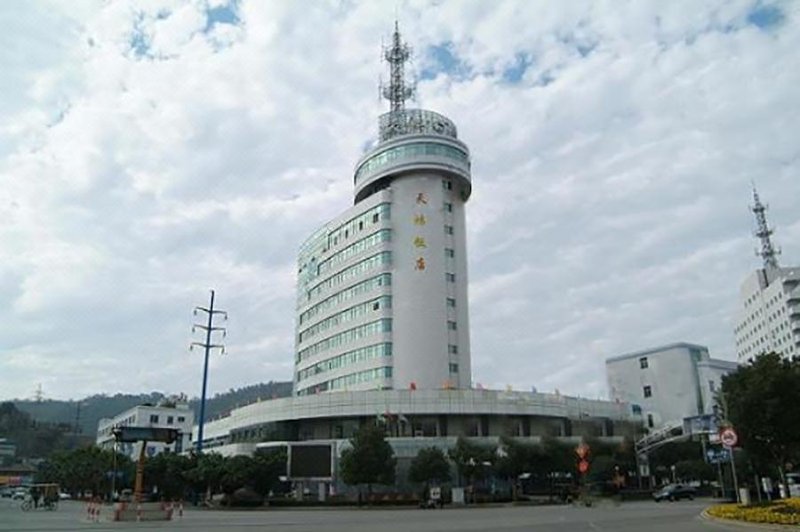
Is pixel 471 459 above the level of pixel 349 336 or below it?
below

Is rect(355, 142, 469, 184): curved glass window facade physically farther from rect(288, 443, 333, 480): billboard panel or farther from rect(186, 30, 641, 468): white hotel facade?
rect(288, 443, 333, 480): billboard panel

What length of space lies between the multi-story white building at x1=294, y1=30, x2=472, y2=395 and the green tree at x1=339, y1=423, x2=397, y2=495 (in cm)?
1624

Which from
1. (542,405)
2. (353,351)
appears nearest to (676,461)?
(542,405)

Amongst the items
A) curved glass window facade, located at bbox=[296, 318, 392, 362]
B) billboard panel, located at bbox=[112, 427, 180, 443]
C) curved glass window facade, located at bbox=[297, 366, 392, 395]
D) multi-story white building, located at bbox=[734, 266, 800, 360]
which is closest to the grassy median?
billboard panel, located at bbox=[112, 427, 180, 443]

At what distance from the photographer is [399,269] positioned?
3071 inches

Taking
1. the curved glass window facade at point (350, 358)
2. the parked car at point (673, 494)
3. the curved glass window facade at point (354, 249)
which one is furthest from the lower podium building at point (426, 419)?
the curved glass window facade at point (354, 249)

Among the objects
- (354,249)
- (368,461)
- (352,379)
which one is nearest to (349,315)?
(352,379)

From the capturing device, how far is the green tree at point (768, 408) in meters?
26.8

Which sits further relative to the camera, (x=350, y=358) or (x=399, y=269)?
(x=350, y=358)

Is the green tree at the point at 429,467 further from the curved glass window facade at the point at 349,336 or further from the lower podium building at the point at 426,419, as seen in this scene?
the curved glass window facade at the point at 349,336

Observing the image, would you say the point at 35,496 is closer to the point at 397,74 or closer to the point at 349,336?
the point at 349,336

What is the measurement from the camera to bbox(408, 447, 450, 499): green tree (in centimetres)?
5747

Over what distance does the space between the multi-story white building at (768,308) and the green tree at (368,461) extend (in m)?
85.4

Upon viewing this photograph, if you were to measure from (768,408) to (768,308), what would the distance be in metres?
112
